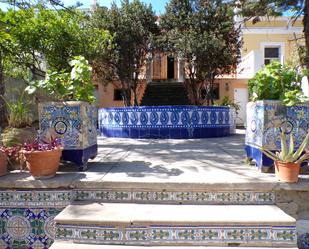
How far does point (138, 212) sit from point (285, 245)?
1.37 m

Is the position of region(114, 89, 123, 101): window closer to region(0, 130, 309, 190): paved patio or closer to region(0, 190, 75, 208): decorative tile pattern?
region(0, 130, 309, 190): paved patio

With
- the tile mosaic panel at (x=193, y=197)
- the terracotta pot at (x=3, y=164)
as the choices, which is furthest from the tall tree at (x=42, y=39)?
the tile mosaic panel at (x=193, y=197)

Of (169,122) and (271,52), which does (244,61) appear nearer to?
(271,52)

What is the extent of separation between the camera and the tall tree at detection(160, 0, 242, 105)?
12117 mm

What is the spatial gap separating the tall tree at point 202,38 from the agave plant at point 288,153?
361 inches

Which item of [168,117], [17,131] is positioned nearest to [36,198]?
[17,131]

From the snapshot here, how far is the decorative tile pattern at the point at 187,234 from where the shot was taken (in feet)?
9.11

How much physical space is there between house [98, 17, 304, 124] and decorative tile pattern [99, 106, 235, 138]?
6.83m

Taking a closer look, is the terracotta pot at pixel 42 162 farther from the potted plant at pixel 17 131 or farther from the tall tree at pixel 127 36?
the tall tree at pixel 127 36

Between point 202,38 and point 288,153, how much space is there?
9.54 meters

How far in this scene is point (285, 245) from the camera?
2768 mm

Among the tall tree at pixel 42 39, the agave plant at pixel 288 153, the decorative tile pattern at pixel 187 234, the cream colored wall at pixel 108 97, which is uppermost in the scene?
the tall tree at pixel 42 39

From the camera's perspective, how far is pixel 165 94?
15180mm

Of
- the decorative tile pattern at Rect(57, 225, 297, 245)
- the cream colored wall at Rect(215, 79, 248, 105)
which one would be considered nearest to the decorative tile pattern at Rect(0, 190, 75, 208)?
the decorative tile pattern at Rect(57, 225, 297, 245)
